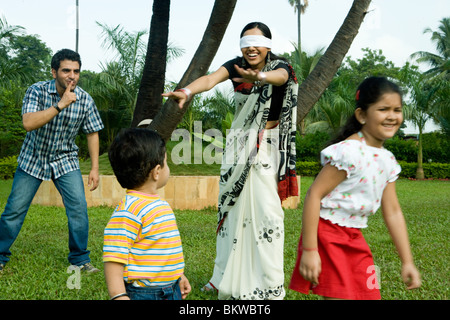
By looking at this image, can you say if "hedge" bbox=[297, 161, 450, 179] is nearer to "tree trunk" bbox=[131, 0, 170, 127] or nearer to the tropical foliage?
the tropical foliage

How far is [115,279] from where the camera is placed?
6.34 ft

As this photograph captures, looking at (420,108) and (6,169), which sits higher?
(420,108)

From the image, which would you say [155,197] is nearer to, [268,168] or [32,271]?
[268,168]

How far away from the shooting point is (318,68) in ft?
21.7

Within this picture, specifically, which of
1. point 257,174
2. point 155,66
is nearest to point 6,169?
point 155,66

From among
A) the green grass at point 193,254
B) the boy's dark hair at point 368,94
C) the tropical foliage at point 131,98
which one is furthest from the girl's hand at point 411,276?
the tropical foliage at point 131,98

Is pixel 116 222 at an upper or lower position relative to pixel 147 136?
lower

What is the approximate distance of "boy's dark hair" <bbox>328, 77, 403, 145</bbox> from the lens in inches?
90.6

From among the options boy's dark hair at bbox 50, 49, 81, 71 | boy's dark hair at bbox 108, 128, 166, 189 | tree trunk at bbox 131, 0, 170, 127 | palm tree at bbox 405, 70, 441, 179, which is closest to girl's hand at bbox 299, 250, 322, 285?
boy's dark hair at bbox 108, 128, 166, 189

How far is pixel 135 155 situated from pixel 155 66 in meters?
5.61

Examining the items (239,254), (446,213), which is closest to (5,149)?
(446,213)

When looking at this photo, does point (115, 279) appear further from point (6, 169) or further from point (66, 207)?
point (6, 169)

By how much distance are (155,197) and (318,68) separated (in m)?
4.95

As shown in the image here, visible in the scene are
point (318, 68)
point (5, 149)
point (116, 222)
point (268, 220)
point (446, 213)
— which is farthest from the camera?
point (5, 149)
